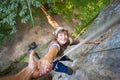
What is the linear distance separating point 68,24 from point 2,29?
2.20 metres

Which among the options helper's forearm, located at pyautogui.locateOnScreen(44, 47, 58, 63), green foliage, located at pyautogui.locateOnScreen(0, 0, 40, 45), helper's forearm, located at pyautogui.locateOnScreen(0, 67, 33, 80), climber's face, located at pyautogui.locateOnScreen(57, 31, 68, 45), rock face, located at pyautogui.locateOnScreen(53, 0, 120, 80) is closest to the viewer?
helper's forearm, located at pyautogui.locateOnScreen(0, 67, 33, 80)

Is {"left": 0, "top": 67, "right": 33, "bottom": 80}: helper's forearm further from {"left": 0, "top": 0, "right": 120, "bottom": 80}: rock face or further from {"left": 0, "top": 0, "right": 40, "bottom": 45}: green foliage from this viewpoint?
{"left": 0, "top": 0, "right": 40, "bottom": 45}: green foliage

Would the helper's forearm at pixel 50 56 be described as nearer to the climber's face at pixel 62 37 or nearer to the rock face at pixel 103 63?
the climber's face at pixel 62 37

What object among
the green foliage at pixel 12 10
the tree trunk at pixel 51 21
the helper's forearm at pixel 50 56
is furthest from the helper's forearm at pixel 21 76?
the tree trunk at pixel 51 21

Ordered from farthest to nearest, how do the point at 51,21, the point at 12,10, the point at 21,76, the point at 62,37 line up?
the point at 51,21 → the point at 12,10 → the point at 62,37 → the point at 21,76

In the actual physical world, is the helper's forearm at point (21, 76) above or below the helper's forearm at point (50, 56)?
above

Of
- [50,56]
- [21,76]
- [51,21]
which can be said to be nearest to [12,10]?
[51,21]

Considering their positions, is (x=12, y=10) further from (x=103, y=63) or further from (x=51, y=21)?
(x=103, y=63)

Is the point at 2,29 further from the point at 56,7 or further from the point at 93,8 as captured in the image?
the point at 93,8

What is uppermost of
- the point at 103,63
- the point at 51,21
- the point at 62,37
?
the point at 62,37

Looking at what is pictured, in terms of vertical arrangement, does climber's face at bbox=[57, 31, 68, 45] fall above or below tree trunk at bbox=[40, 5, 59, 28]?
above

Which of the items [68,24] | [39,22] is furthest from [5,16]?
[68,24]

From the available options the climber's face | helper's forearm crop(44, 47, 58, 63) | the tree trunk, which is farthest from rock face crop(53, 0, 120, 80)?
the tree trunk

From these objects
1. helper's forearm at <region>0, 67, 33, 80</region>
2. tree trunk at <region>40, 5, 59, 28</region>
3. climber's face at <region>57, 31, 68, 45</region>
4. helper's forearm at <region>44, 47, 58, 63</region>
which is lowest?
tree trunk at <region>40, 5, 59, 28</region>
